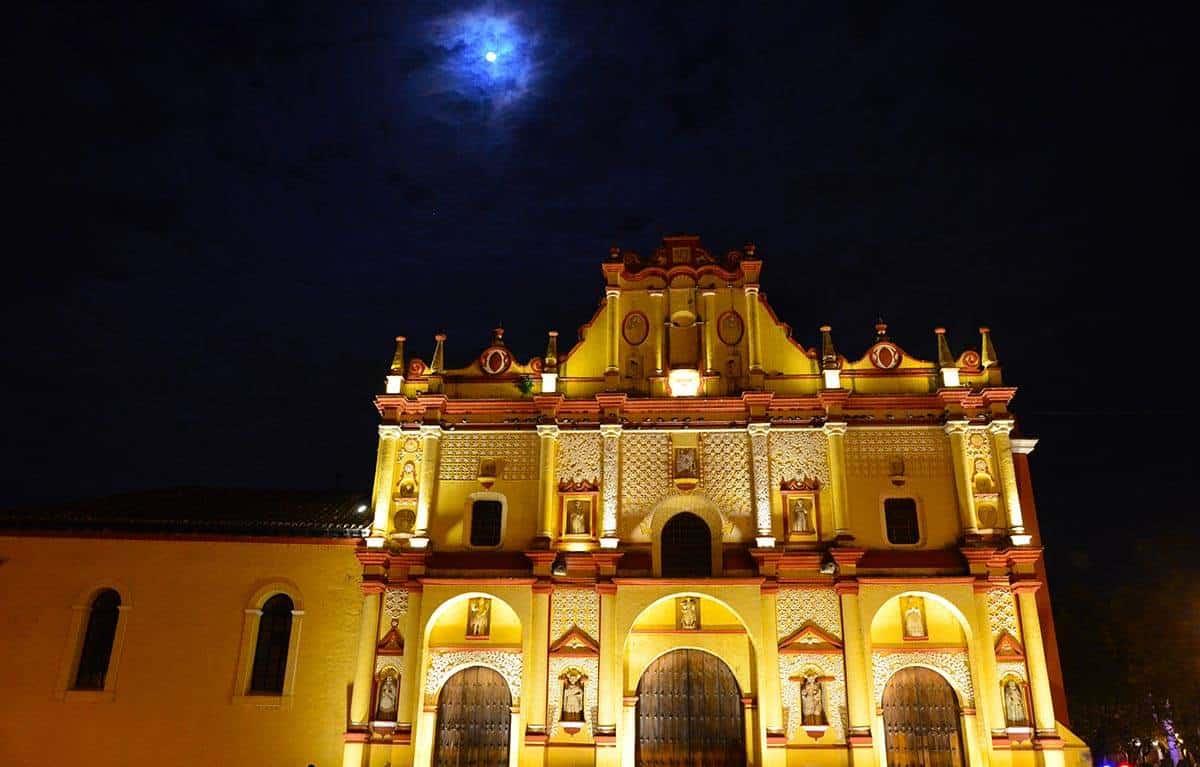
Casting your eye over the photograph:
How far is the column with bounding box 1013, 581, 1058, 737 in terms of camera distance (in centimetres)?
2309

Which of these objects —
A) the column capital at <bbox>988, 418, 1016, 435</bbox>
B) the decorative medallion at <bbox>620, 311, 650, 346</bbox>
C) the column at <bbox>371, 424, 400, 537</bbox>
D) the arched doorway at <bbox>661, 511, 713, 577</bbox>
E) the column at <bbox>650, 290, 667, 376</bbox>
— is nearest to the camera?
the arched doorway at <bbox>661, 511, 713, 577</bbox>

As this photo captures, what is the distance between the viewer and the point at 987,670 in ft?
77.8

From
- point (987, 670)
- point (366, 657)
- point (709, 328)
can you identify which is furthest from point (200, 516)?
point (987, 670)

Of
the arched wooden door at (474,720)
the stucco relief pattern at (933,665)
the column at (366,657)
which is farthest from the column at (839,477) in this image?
the column at (366,657)

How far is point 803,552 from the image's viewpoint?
82.3 feet

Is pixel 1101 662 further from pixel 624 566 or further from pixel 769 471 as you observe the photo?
pixel 624 566

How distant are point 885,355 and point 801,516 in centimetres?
593

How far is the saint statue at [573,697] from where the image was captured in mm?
24125

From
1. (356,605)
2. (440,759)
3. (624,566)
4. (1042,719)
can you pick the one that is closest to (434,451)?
(356,605)

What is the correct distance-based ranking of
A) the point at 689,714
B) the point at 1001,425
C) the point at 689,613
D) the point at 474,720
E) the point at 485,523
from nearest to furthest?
1. the point at 689,714
2. the point at 474,720
3. the point at 689,613
4. the point at 1001,425
5. the point at 485,523

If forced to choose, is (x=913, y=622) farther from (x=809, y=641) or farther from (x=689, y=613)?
(x=689, y=613)

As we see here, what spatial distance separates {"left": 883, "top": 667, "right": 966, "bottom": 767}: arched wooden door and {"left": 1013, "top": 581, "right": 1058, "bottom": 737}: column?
2009 millimetres

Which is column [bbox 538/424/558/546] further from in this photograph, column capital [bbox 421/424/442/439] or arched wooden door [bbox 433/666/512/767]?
arched wooden door [bbox 433/666/512/767]

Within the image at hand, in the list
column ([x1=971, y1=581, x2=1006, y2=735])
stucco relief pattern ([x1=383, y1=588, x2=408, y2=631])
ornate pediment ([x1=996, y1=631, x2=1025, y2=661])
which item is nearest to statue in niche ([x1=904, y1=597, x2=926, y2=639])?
column ([x1=971, y1=581, x2=1006, y2=735])
